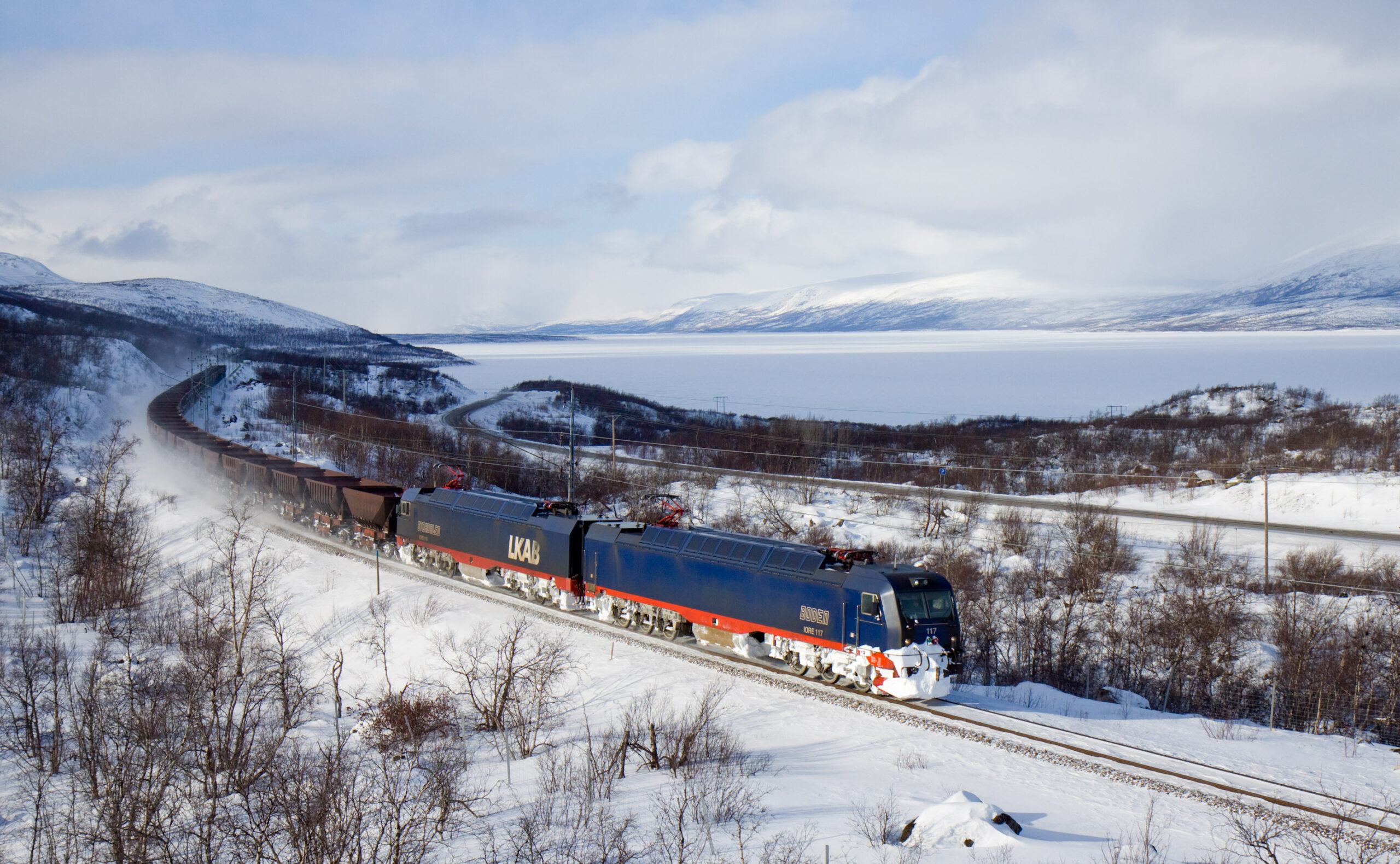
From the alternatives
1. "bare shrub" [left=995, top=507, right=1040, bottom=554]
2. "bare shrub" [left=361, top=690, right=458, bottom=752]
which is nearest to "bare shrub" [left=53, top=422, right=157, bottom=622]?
"bare shrub" [left=361, top=690, right=458, bottom=752]

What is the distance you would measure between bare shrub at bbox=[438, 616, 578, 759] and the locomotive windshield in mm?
8951

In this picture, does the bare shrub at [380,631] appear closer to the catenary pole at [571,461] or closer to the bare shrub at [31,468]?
the catenary pole at [571,461]

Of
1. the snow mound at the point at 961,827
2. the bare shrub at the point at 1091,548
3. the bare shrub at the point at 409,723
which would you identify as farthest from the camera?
the bare shrub at the point at 1091,548

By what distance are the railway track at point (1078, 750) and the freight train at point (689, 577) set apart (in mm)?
503

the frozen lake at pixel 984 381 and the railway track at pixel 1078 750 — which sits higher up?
the frozen lake at pixel 984 381

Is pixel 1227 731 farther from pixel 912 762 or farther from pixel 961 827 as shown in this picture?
pixel 961 827

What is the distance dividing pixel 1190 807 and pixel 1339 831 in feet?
8.66

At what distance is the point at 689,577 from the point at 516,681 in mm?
5716

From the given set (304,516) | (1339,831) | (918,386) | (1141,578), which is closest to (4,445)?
(304,516)

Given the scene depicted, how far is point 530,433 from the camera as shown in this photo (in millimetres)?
84312

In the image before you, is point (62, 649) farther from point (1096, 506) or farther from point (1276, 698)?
point (1096, 506)

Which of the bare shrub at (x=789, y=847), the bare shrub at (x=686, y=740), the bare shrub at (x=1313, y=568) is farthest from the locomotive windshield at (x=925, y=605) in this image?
the bare shrub at (x=1313, y=568)

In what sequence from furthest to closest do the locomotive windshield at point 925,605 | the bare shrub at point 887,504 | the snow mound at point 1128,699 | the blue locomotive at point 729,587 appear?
the bare shrub at point 887,504 → the snow mound at point 1128,699 → the blue locomotive at point 729,587 → the locomotive windshield at point 925,605

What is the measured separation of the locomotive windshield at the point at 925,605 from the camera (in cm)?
2069
